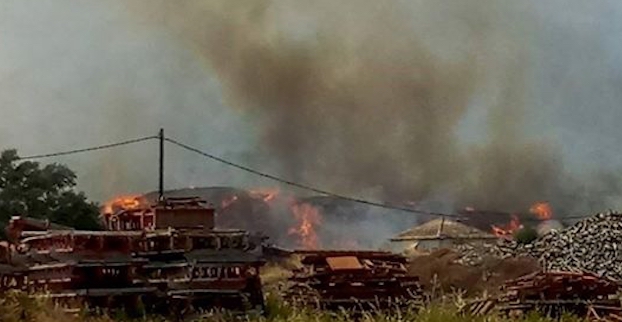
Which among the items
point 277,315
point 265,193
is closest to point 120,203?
point 265,193

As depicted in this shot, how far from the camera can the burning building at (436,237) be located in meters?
24.8

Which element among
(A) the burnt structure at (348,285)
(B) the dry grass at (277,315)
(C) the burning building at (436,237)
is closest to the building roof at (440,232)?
(C) the burning building at (436,237)

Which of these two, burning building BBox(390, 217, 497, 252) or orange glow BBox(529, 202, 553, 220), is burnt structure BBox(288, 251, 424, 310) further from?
orange glow BBox(529, 202, 553, 220)

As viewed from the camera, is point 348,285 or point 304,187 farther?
point 304,187

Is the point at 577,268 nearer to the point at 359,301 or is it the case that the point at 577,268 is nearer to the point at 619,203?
the point at 359,301

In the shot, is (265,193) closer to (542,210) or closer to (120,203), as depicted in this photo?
(120,203)

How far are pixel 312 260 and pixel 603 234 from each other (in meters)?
9.04

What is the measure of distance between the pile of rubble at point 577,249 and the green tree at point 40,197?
23.5ft

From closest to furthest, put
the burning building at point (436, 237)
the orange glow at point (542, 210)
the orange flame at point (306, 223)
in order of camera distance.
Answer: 1. the burning building at point (436, 237)
2. the orange flame at point (306, 223)
3. the orange glow at point (542, 210)

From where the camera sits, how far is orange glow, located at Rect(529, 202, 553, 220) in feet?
102

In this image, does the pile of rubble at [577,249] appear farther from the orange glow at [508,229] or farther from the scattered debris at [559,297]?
the scattered debris at [559,297]

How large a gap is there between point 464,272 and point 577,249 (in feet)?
12.1

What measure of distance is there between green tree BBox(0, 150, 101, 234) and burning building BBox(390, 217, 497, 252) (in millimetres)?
7903

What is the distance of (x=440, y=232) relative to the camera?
2509 centimetres
